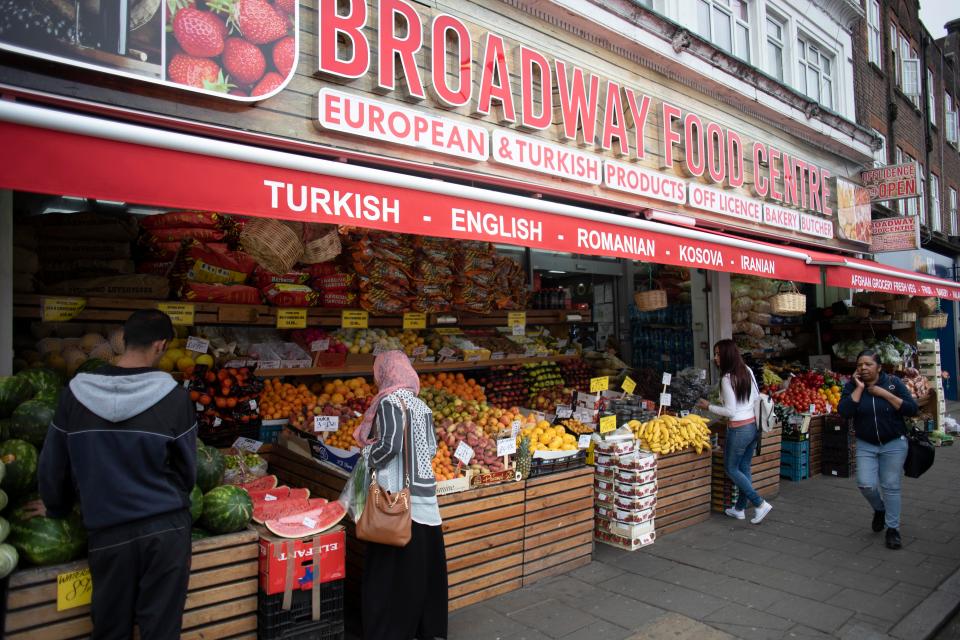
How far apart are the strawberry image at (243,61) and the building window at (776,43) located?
33.5 feet

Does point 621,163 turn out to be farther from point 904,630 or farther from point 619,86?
point 904,630

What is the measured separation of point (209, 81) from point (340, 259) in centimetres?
281

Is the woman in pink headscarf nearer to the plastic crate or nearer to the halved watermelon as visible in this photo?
the plastic crate

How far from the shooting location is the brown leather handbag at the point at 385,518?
3.81 metres

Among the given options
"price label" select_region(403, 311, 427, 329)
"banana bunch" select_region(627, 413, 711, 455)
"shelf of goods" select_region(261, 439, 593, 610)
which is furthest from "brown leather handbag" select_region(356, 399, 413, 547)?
"price label" select_region(403, 311, 427, 329)

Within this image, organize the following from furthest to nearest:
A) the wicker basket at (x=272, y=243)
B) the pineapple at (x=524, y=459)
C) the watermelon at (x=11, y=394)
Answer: the wicker basket at (x=272, y=243), the pineapple at (x=524, y=459), the watermelon at (x=11, y=394)

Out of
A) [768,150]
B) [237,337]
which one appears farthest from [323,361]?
[768,150]

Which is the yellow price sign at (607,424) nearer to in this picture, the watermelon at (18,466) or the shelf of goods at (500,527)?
the shelf of goods at (500,527)

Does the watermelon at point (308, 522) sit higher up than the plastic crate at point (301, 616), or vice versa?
the watermelon at point (308, 522)

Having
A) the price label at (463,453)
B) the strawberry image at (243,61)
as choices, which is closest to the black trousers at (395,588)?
the price label at (463,453)

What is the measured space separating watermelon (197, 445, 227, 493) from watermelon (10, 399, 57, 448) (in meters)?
0.83

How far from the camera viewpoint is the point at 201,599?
11.5ft

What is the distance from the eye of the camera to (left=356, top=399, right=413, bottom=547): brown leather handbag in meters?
3.81

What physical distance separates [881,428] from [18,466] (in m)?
7.12
